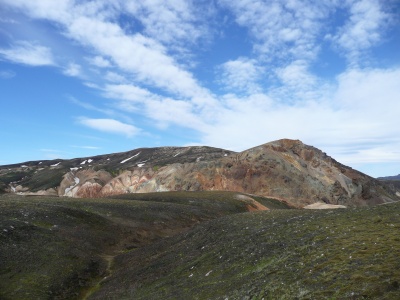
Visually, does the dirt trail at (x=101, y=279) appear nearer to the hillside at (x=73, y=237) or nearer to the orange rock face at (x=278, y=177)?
the hillside at (x=73, y=237)

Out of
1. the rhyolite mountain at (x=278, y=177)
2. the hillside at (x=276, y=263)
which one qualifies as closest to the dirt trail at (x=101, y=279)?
the hillside at (x=276, y=263)

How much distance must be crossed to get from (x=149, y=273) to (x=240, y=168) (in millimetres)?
84924

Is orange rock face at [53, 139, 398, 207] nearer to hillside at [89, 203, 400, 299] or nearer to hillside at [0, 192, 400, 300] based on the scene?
hillside at [0, 192, 400, 300]

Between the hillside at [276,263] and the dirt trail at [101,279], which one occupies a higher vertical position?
the hillside at [276,263]

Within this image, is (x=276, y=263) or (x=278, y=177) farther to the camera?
(x=278, y=177)

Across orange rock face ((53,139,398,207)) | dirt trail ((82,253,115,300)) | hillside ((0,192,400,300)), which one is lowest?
dirt trail ((82,253,115,300))

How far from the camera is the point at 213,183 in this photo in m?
114

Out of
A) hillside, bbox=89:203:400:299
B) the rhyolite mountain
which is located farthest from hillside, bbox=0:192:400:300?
the rhyolite mountain

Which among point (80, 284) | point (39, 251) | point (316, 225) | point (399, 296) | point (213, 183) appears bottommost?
point (80, 284)

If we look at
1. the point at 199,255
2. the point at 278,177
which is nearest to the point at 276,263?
the point at 199,255

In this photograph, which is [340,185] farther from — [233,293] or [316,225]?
[233,293]

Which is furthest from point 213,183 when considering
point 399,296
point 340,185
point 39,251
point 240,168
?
point 399,296

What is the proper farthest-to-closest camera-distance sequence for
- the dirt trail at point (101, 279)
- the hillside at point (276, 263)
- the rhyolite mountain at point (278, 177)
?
the rhyolite mountain at point (278, 177)
the dirt trail at point (101, 279)
the hillside at point (276, 263)

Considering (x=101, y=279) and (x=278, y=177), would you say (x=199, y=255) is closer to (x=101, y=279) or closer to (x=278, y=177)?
(x=101, y=279)
